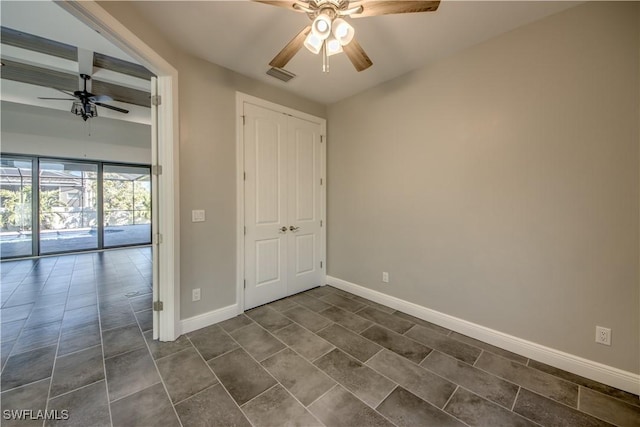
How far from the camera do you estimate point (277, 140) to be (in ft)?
10.1

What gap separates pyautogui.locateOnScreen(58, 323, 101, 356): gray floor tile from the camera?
212 cm

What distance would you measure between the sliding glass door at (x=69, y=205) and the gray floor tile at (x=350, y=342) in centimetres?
689

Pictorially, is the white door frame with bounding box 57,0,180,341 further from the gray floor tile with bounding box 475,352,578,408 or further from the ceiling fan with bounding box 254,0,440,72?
the gray floor tile with bounding box 475,352,578,408

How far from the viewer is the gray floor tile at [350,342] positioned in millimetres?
2074

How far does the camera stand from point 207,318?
8.25ft

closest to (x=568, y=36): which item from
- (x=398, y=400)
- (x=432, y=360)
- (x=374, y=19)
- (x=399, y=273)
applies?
(x=374, y=19)

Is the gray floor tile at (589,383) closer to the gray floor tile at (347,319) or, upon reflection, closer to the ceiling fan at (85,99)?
the gray floor tile at (347,319)

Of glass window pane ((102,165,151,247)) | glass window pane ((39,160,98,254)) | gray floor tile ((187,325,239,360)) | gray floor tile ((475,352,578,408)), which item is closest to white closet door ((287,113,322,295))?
gray floor tile ((187,325,239,360))

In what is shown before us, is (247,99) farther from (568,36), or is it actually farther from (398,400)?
(398,400)

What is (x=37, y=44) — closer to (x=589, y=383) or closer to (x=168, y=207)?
(x=168, y=207)

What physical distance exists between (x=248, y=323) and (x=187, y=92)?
2.42 metres

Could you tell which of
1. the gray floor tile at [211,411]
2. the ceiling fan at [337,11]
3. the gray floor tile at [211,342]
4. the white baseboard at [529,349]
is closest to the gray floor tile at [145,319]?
the gray floor tile at [211,342]

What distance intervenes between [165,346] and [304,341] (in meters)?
1.24

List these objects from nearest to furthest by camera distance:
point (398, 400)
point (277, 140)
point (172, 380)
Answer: point (398, 400) < point (172, 380) < point (277, 140)
